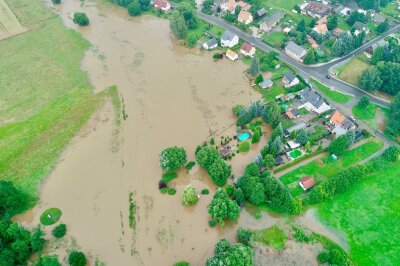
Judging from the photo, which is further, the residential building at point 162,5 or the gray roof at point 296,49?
the residential building at point 162,5


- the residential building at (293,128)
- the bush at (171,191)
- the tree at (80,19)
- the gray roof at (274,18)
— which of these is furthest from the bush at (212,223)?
the tree at (80,19)

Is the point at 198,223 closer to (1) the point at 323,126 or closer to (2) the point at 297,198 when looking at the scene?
(2) the point at 297,198

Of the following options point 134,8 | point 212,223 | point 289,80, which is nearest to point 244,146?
point 212,223

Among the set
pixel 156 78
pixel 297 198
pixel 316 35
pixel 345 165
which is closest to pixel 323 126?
pixel 345 165

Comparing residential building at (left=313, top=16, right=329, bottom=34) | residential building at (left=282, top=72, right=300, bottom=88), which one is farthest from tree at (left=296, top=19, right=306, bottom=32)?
residential building at (left=282, top=72, right=300, bottom=88)

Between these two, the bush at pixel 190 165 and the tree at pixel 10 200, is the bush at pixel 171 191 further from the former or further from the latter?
the tree at pixel 10 200
